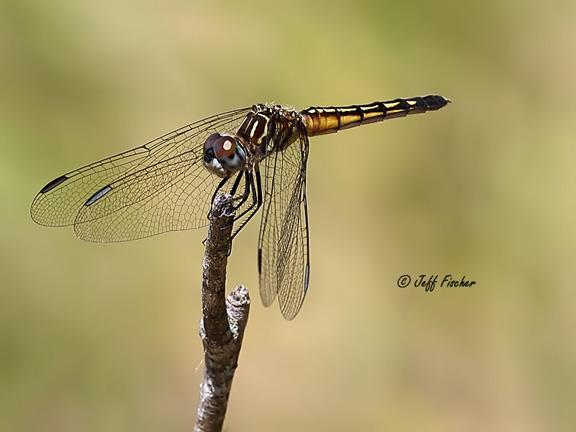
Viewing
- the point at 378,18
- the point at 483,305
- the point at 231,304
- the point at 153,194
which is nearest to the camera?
the point at 231,304

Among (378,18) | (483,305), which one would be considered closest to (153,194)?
(483,305)

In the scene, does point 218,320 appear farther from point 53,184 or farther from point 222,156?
point 53,184

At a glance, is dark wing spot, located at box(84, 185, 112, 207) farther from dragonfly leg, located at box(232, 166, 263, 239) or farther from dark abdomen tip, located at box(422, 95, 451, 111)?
dark abdomen tip, located at box(422, 95, 451, 111)

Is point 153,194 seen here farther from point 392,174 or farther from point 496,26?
point 496,26

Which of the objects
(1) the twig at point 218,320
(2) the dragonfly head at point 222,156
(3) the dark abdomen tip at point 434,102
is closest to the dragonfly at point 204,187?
(2) the dragonfly head at point 222,156

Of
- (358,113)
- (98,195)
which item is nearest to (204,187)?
(98,195)

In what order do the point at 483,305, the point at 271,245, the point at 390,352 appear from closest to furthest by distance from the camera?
the point at 271,245 < the point at 390,352 < the point at 483,305

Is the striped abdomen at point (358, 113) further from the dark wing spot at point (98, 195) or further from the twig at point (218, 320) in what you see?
the twig at point (218, 320)
